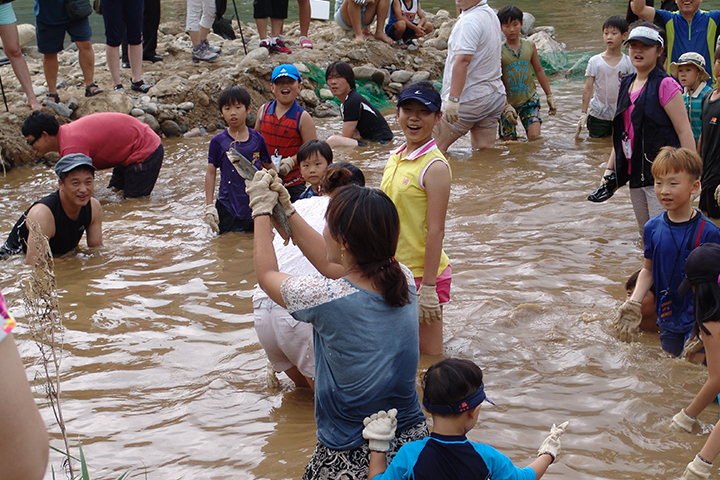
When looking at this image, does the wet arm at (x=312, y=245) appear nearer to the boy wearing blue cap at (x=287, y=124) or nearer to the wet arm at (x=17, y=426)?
the wet arm at (x=17, y=426)

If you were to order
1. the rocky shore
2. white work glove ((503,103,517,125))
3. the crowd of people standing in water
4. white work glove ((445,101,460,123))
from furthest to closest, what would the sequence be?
1. the rocky shore
2. white work glove ((503,103,517,125))
3. white work glove ((445,101,460,123))
4. the crowd of people standing in water

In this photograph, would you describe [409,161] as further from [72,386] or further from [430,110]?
[72,386]

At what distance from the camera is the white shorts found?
113 inches

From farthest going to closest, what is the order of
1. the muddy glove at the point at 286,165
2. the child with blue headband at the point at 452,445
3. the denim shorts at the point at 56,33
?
the denim shorts at the point at 56,33
the muddy glove at the point at 286,165
the child with blue headband at the point at 452,445

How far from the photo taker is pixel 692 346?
10.2ft

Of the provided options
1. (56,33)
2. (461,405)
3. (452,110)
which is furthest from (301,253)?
(56,33)

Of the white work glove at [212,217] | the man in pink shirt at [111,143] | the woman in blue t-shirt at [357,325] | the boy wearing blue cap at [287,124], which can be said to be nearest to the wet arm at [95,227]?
the white work glove at [212,217]

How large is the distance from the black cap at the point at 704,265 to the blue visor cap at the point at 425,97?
51.5 inches

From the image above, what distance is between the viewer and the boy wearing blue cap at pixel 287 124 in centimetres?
561

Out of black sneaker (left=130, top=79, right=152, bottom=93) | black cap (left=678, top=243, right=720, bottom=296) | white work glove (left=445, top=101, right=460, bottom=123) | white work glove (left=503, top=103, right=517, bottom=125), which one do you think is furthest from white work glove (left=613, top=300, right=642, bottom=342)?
black sneaker (left=130, top=79, right=152, bottom=93)

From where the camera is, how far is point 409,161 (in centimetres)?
323

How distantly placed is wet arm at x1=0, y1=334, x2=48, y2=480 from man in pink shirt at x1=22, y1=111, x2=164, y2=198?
5.41 metres

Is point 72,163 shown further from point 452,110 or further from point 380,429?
point 380,429

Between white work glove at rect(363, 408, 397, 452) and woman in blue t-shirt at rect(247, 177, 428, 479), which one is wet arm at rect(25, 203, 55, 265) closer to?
woman in blue t-shirt at rect(247, 177, 428, 479)
